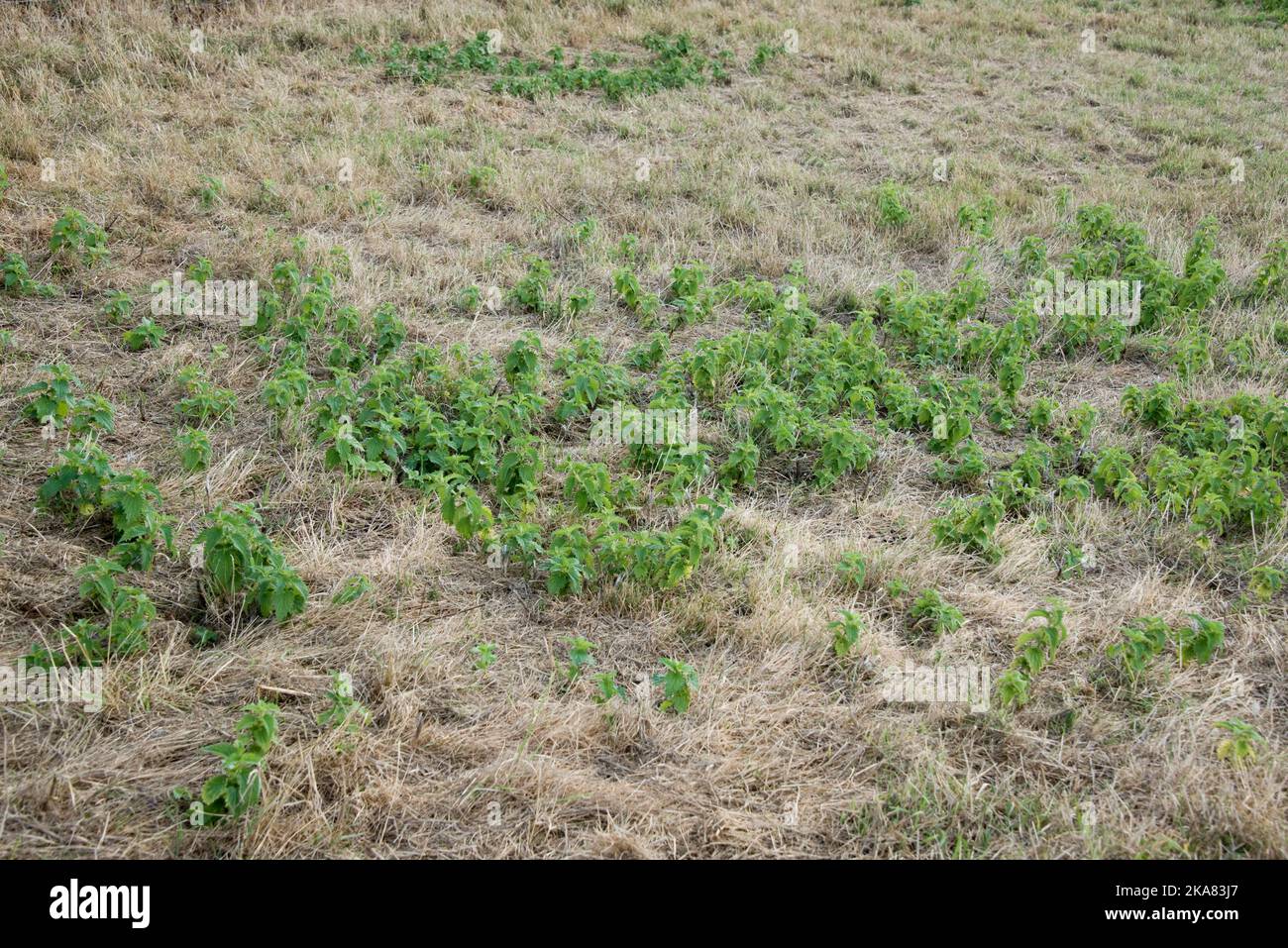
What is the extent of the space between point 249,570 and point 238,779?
1071 millimetres

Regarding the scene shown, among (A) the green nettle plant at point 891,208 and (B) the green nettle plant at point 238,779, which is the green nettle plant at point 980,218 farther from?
(B) the green nettle plant at point 238,779

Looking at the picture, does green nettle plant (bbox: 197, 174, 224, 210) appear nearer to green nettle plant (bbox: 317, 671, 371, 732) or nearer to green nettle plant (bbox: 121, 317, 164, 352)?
green nettle plant (bbox: 121, 317, 164, 352)

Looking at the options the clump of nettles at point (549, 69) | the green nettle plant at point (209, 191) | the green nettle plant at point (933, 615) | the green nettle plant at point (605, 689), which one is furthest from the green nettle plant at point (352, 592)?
the clump of nettles at point (549, 69)

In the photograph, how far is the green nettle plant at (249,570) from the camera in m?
4.06

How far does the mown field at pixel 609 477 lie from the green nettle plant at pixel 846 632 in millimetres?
25

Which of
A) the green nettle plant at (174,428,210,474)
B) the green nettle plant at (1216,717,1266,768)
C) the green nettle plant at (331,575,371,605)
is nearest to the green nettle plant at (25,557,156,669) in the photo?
the green nettle plant at (331,575,371,605)

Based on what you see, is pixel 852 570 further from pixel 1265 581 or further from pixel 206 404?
pixel 206 404

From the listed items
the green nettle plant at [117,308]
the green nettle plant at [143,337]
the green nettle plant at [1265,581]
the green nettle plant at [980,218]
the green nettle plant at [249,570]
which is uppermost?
the green nettle plant at [980,218]

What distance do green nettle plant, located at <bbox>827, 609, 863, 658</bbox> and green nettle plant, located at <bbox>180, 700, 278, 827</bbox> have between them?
7.30ft

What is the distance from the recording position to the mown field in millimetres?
3602

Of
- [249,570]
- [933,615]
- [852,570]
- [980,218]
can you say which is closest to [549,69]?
[980,218]

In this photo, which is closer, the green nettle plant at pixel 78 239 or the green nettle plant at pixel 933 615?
the green nettle plant at pixel 933 615

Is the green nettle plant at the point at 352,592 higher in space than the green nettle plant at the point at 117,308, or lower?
lower

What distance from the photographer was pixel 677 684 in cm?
387
